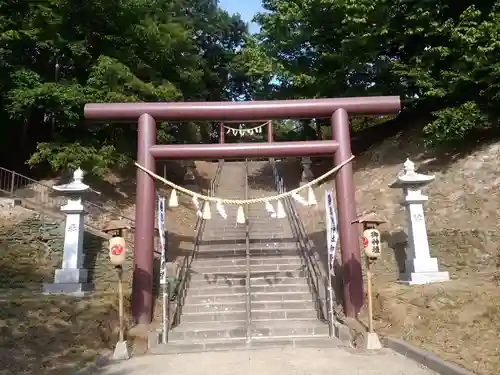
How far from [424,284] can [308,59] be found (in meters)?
15.2

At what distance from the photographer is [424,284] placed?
10.7 m

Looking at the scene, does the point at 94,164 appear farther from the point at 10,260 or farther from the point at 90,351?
the point at 90,351

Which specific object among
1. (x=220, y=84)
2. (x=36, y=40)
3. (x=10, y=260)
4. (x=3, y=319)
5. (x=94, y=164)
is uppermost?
(x=220, y=84)

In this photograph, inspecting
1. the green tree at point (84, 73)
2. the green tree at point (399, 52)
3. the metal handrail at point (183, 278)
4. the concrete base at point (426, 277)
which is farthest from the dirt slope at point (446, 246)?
the green tree at point (84, 73)

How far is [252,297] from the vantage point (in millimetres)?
11773

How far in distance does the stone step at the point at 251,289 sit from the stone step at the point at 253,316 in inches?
35.5

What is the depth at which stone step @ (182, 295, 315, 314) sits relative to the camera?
11.3m

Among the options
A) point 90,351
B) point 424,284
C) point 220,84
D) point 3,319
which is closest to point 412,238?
point 424,284

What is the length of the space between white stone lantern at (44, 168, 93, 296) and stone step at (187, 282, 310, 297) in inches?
115

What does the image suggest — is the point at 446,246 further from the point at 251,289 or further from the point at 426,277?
the point at 251,289

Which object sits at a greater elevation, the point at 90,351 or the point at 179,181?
the point at 179,181

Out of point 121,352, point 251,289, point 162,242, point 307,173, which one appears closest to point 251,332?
point 251,289

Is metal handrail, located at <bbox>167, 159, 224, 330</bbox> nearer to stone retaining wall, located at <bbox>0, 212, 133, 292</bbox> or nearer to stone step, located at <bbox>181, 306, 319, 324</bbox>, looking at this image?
stone step, located at <bbox>181, 306, 319, 324</bbox>

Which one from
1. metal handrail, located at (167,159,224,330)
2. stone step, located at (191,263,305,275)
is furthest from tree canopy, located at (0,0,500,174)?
stone step, located at (191,263,305,275)
